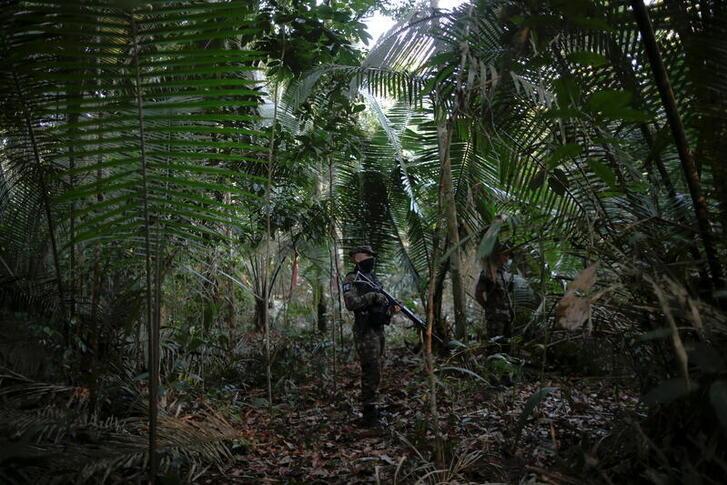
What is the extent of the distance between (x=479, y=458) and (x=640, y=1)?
7.56ft

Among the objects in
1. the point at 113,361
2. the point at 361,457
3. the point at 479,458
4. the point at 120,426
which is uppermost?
the point at 113,361

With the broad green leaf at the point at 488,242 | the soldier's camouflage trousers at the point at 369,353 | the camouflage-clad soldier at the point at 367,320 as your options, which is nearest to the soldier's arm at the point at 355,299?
the camouflage-clad soldier at the point at 367,320

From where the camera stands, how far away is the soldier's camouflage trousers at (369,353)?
14.8 feet

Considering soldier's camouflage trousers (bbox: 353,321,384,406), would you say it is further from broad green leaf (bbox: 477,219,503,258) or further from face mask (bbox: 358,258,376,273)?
broad green leaf (bbox: 477,219,503,258)

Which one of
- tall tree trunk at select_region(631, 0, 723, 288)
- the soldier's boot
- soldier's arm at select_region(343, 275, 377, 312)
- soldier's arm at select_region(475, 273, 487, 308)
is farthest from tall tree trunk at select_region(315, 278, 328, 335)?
tall tree trunk at select_region(631, 0, 723, 288)

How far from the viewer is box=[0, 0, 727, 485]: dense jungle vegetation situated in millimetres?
1629

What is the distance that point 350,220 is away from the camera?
247 inches

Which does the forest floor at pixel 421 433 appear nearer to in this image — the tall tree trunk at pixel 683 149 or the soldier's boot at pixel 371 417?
the soldier's boot at pixel 371 417

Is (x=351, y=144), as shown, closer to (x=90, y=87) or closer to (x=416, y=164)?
(x=416, y=164)

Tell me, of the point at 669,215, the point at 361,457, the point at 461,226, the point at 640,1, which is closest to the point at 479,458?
the point at 361,457

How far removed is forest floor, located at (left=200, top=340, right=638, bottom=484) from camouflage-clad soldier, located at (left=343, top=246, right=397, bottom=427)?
0.41m

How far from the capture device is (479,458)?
2.68 metres

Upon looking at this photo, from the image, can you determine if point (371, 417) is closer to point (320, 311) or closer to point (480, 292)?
point (480, 292)

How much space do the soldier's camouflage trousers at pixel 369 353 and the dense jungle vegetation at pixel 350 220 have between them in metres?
0.37
